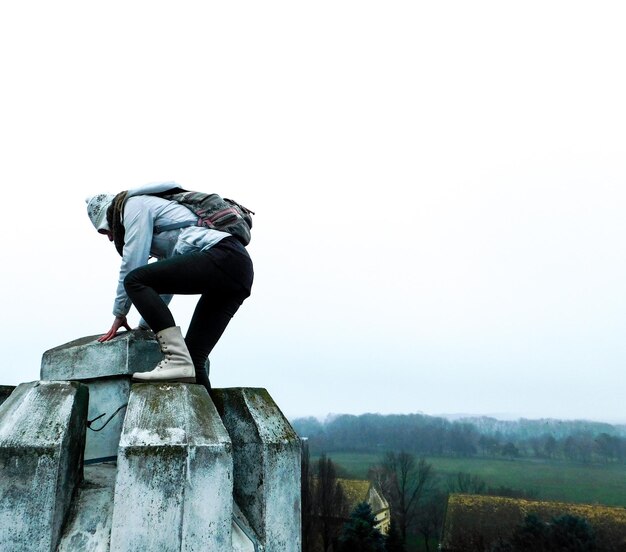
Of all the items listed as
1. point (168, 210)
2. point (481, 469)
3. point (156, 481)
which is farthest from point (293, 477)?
point (481, 469)

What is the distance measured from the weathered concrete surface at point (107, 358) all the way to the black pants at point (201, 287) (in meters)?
0.31

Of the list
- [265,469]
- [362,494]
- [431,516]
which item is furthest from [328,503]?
[265,469]

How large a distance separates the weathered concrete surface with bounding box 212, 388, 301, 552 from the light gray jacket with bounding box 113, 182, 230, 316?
1.02m

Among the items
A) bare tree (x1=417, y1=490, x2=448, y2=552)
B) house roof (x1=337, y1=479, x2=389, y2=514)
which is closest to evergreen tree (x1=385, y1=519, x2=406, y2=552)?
house roof (x1=337, y1=479, x2=389, y2=514)

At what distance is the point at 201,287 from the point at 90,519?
1521 mm

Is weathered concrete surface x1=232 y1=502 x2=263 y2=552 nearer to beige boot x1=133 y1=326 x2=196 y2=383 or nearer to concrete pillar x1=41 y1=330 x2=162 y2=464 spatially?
beige boot x1=133 y1=326 x2=196 y2=383

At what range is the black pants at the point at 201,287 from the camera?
376 centimetres

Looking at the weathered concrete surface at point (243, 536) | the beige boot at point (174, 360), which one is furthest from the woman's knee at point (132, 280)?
the weathered concrete surface at point (243, 536)

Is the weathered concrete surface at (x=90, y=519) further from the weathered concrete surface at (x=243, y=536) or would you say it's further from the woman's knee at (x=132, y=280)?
the woman's knee at (x=132, y=280)

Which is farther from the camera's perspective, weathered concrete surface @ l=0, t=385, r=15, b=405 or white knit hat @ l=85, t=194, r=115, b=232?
white knit hat @ l=85, t=194, r=115, b=232

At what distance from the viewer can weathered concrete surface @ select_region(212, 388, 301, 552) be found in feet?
11.7

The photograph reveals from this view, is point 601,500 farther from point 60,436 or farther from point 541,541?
point 60,436

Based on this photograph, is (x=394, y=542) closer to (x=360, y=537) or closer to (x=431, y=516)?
(x=360, y=537)

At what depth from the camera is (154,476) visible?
9.81 feet
